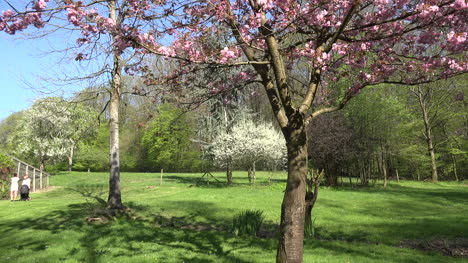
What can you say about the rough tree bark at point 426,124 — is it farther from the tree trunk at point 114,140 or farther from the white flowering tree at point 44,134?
the white flowering tree at point 44,134

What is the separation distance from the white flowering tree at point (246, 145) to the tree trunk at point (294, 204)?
20.7m

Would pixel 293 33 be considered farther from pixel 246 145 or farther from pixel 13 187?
pixel 246 145

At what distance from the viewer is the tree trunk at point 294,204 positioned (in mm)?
4831

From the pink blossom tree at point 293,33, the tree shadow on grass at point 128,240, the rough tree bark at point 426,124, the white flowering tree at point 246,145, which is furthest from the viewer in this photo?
the rough tree bark at point 426,124

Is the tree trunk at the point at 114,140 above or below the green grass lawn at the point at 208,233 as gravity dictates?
above

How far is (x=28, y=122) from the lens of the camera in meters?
37.2

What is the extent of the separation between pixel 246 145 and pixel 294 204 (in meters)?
20.9

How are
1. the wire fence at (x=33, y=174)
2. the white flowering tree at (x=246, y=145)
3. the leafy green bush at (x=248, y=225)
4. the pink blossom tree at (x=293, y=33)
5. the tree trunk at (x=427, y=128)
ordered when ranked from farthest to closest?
the tree trunk at (x=427, y=128) < the white flowering tree at (x=246, y=145) < the wire fence at (x=33, y=174) < the leafy green bush at (x=248, y=225) < the pink blossom tree at (x=293, y=33)

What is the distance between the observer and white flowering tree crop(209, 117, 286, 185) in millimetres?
25891

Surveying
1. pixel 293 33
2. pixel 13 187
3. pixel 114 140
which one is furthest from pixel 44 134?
pixel 293 33

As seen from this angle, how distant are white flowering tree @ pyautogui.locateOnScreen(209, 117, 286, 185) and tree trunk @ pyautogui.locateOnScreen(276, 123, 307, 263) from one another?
67.8 ft

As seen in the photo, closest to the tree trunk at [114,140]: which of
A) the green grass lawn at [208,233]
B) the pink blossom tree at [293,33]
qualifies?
the green grass lawn at [208,233]

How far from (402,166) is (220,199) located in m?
24.7

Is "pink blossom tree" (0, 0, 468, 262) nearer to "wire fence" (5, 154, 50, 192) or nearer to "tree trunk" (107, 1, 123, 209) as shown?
"tree trunk" (107, 1, 123, 209)
